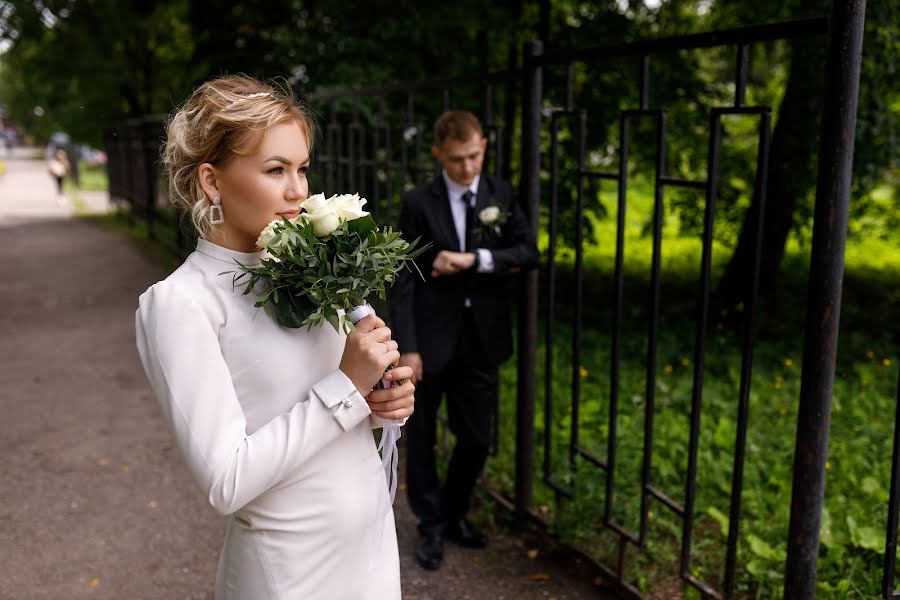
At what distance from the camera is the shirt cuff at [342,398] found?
5.96 feet

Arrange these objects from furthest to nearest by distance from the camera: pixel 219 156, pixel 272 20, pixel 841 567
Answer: pixel 272 20 → pixel 841 567 → pixel 219 156

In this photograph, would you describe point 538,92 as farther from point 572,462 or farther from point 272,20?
point 272,20

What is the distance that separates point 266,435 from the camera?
5.83 ft

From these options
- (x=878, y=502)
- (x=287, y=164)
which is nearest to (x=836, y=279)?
(x=287, y=164)

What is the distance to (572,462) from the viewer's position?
416 cm

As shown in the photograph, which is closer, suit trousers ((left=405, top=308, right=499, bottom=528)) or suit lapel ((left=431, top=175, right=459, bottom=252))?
suit lapel ((left=431, top=175, right=459, bottom=252))

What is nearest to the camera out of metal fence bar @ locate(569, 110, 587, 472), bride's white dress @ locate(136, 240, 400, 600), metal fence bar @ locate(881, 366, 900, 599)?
bride's white dress @ locate(136, 240, 400, 600)

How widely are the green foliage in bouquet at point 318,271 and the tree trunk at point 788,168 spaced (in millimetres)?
5996

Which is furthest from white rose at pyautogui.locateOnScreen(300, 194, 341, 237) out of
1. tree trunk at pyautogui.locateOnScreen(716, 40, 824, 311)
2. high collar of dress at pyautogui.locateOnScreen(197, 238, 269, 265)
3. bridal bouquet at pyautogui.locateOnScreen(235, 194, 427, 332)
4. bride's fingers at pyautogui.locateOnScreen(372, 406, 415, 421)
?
tree trunk at pyautogui.locateOnScreen(716, 40, 824, 311)

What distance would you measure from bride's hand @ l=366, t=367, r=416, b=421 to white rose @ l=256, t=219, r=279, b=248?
1.26ft

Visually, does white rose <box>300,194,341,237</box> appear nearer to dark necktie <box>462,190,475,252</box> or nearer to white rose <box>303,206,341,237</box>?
white rose <box>303,206,341,237</box>

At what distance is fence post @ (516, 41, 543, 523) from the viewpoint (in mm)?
4059

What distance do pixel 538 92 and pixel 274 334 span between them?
2.53 m

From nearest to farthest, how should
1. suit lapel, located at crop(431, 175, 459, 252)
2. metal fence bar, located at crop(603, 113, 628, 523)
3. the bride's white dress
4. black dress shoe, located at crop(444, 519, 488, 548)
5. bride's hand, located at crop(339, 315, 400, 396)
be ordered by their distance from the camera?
the bride's white dress
bride's hand, located at crop(339, 315, 400, 396)
metal fence bar, located at crop(603, 113, 628, 523)
suit lapel, located at crop(431, 175, 459, 252)
black dress shoe, located at crop(444, 519, 488, 548)
